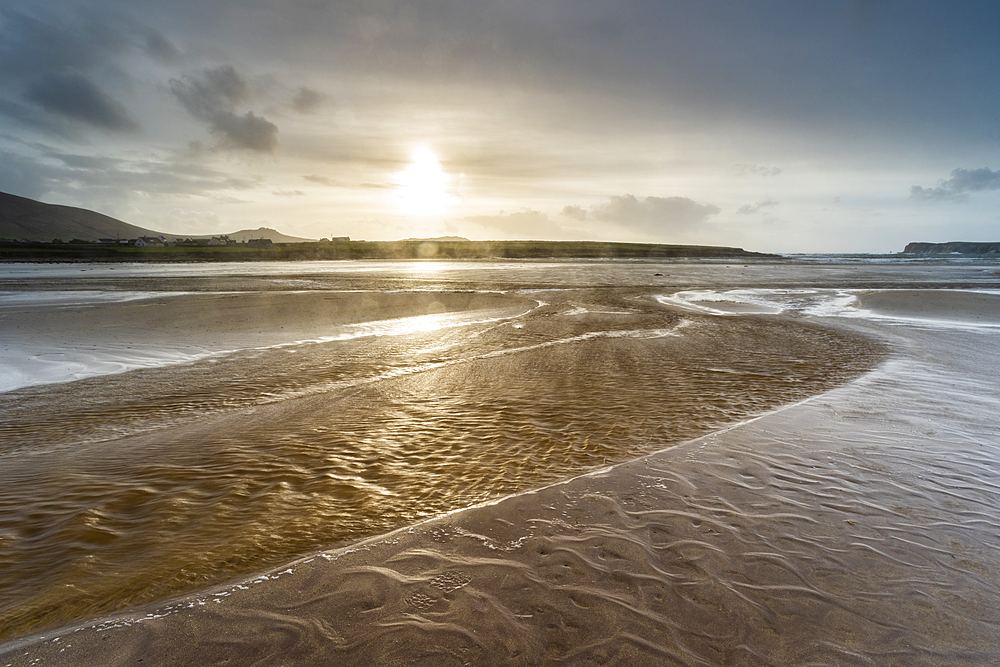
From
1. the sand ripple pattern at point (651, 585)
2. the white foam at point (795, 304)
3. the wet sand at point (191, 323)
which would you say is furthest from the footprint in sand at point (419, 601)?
the white foam at point (795, 304)

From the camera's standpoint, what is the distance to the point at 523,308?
79.1ft

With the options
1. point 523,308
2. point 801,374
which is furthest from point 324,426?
point 523,308

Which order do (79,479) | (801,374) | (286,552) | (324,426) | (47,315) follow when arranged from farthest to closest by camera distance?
1. (47,315)
2. (801,374)
3. (324,426)
4. (79,479)
5. (286,552)

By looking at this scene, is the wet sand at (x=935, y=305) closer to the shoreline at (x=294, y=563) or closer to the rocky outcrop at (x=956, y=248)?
the shoreline at (x=294, y=563)

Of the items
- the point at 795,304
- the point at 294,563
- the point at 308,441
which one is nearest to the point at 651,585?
the point at 294,563

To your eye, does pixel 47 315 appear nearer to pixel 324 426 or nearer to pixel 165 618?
pixel 324 426

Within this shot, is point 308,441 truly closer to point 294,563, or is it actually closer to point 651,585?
point 294,563

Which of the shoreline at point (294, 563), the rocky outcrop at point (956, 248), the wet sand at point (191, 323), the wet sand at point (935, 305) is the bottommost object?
the shoreline at point (294, 563)

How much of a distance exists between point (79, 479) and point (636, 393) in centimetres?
987

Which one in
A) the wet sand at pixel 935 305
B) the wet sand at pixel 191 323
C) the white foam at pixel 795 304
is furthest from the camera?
the wet sand at pixel 935 305

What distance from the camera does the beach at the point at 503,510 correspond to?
374 centimetres

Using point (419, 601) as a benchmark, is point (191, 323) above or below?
above

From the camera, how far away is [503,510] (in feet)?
18.4

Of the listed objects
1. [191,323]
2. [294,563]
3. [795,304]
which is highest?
[795,304]
